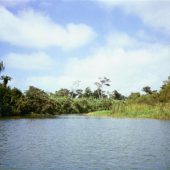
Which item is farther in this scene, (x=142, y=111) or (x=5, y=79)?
(x=5, y=79)

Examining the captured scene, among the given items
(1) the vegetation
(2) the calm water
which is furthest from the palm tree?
(2) the calm water

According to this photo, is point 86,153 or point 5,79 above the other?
point 5,79

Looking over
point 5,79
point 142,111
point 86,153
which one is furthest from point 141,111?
point 86,153

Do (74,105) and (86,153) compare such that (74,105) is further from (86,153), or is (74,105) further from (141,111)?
(86,153)

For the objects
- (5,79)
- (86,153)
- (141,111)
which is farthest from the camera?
(5,79)

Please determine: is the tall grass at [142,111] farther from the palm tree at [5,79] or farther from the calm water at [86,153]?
the calm water at [86,153]

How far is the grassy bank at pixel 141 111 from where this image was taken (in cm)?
5167

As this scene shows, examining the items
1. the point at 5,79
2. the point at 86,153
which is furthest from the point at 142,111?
the point at 86,153

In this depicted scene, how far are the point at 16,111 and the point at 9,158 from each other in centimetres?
5025

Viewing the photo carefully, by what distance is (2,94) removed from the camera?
6762cm

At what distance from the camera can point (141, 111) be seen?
55531 mm

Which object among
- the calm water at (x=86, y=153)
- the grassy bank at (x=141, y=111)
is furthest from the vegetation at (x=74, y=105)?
the calm water at (x=86, y=153)

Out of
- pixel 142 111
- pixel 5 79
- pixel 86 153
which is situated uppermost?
pixel 5 79

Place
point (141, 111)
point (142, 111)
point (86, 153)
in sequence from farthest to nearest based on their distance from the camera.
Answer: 1. point (141, 111)
2. point (142, 111)
3. point (86, 153)
